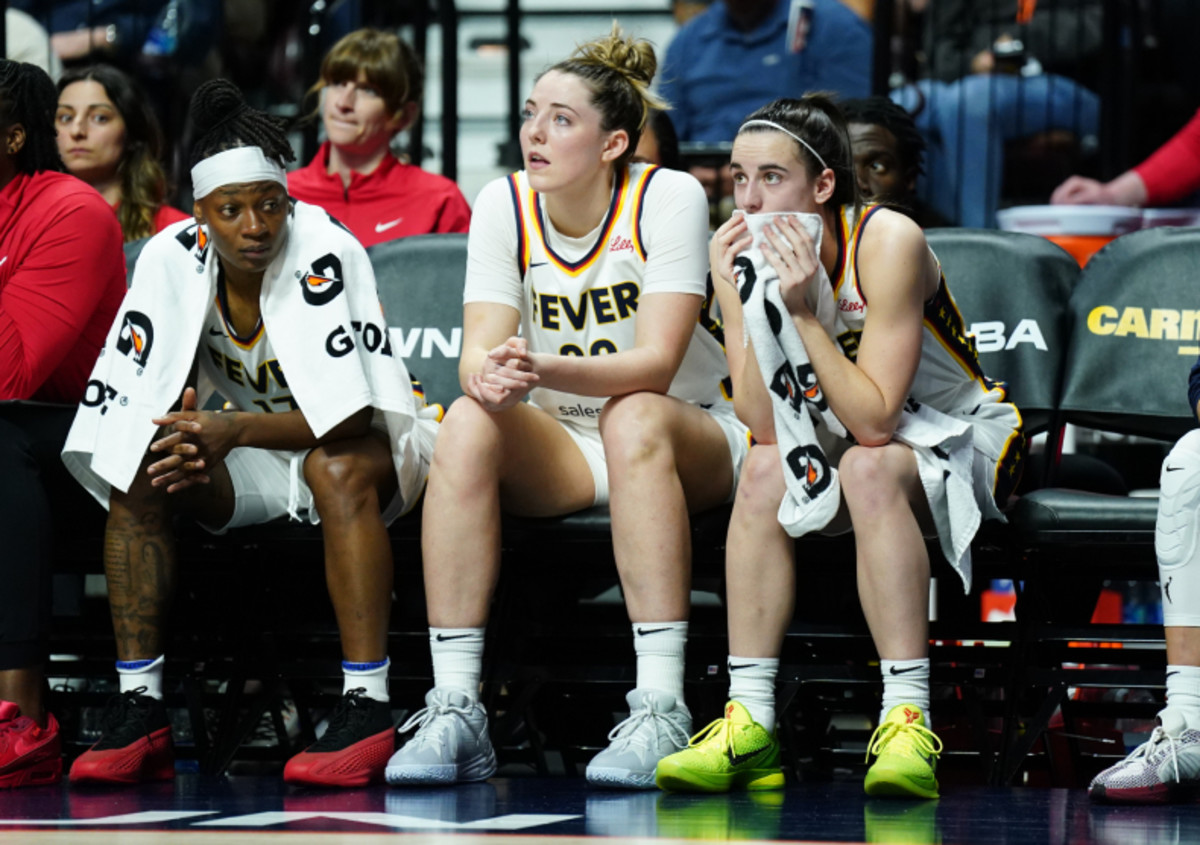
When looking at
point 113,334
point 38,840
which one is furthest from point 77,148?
point 38,840

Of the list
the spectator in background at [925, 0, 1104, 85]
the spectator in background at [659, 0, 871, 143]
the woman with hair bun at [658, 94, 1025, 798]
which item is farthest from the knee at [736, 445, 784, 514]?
the spectator in background at [925, 0, 1104, 85]

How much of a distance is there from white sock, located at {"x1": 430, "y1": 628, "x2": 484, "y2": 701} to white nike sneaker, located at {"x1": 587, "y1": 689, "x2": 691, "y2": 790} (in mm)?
274

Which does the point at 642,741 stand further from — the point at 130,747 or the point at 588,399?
the point at 130,747

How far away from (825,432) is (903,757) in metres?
0.63

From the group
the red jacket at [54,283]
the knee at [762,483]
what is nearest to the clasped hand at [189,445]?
the red jacket at [54,283]

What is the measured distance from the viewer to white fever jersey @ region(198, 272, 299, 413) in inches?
124

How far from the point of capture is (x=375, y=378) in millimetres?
3059

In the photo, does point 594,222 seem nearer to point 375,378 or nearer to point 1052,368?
point 375,378

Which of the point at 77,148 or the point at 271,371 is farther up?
the point at 77,148

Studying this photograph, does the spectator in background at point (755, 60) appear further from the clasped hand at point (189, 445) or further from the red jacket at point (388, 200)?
the clasped hand at point (189, 445)

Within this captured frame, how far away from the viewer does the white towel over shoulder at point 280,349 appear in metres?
3.00

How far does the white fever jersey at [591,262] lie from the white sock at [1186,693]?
42.5 inches

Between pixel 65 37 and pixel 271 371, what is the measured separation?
3.04 m

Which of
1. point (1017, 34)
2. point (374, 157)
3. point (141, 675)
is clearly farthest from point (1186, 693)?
point (1017, 34)
